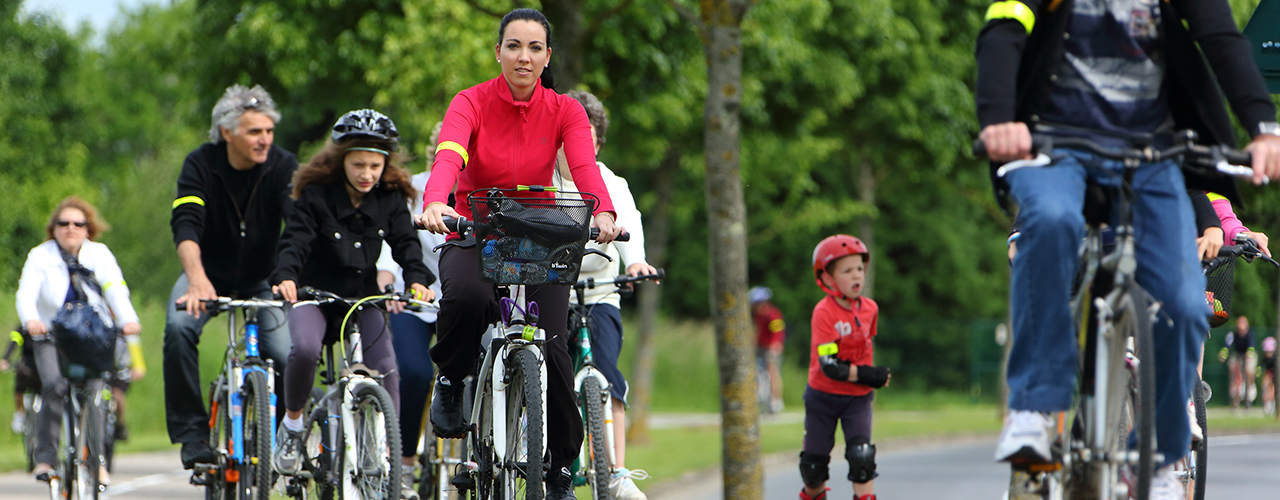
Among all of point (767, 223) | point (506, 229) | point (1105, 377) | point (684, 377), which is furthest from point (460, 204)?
point (767, 223)

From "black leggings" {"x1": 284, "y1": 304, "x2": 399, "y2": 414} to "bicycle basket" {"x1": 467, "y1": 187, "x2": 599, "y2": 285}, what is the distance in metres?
1.64

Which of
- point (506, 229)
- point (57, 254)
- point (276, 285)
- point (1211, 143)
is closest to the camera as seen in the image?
point (1211, 143)

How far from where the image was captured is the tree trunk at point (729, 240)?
8484 millimetres

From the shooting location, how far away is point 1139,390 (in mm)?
3736

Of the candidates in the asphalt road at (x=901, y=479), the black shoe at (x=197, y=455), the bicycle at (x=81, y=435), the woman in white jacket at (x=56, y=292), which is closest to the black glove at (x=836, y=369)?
the black shoe at (x=197, y=455)

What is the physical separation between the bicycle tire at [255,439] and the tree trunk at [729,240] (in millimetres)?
2975

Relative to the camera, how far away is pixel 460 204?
557cm

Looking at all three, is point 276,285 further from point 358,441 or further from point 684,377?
point 684,377

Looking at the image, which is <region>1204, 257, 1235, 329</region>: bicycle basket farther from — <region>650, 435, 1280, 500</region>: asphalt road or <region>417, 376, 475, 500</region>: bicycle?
<region>650, 435, 1280, 500</region>: asphalt road

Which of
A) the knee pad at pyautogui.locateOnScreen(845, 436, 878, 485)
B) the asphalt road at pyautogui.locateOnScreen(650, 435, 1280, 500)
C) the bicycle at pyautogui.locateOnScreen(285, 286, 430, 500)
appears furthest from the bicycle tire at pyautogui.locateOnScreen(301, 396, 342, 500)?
the asphalt road at pyautogui.locateOnScreen(650, 435, 1280, 500)

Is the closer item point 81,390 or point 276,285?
point 276,285

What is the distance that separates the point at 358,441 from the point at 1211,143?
3.62 meters

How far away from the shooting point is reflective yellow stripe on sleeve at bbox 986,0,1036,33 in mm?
4035

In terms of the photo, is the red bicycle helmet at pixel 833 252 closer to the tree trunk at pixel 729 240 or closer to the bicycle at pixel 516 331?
the tree trunk at pixel 729 240
